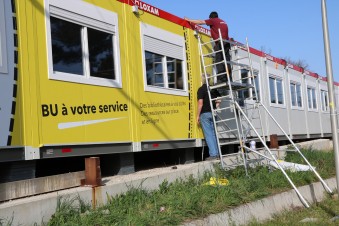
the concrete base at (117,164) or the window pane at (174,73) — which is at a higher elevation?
the window pane at (174,73)

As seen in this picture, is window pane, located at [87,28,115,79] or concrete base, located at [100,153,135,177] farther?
concrete base, located at [100,153,135,177]

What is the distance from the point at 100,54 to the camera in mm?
7387

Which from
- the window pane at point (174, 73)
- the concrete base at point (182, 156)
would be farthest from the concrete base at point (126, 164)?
the window pane at point (174, 73)

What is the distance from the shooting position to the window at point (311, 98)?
18.7 m

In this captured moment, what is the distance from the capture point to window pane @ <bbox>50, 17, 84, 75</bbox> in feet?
21.3

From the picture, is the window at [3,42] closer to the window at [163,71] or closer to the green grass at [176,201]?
the green grass at [176,201]

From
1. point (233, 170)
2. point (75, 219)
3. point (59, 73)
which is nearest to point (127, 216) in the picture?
point (75, 219)

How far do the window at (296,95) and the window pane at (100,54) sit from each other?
10597mm

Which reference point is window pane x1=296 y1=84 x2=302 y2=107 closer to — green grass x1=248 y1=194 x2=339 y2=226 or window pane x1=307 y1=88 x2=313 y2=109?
window pane x1=307 y1=88 x2=313 y2=109

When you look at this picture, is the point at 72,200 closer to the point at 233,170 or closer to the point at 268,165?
the point at 233,170

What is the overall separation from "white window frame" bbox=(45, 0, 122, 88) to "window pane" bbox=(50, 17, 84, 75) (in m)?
0.08

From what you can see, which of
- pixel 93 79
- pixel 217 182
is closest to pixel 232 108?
pixel 217 182

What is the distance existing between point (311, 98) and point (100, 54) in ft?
45.5

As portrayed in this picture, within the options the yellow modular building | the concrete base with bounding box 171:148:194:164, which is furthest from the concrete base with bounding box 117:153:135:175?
the concrete base with bounding box 171:148:194:164
